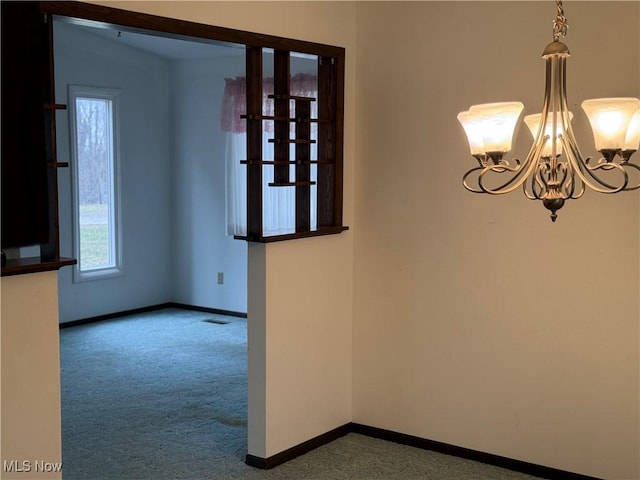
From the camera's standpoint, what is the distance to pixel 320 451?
3900 millimetres

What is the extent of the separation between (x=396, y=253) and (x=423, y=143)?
586 mm

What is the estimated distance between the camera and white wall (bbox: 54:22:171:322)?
6.60 m

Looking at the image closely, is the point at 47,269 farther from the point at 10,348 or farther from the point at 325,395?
the point at 325,395

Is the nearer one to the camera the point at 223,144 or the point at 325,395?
the point at 325,395

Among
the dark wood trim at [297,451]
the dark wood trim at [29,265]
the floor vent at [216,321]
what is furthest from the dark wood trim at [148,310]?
the dark wood trim at [29,265]

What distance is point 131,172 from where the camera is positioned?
283 inches

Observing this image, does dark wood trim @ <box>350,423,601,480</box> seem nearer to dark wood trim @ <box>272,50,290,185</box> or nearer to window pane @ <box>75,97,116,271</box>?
dark wood trim @ <box>272,50,290,185</box>

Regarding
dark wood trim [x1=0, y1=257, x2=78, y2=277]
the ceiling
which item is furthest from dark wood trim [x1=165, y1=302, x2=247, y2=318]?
dark wood trim [x1=0, y1=257, x2=78, y2=277]

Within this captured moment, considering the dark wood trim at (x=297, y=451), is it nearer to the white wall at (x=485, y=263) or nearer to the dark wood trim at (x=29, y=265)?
the white wall at (x=485, y=263)

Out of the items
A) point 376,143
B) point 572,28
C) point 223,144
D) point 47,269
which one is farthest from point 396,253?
point 223,144

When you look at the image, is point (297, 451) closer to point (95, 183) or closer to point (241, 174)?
point (241, 174)

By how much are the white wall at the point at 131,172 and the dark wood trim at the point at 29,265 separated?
4111mm

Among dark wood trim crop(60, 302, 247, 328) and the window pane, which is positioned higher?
the window pane

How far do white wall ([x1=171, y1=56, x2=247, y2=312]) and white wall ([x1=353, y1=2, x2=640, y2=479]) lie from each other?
10.4 feet
